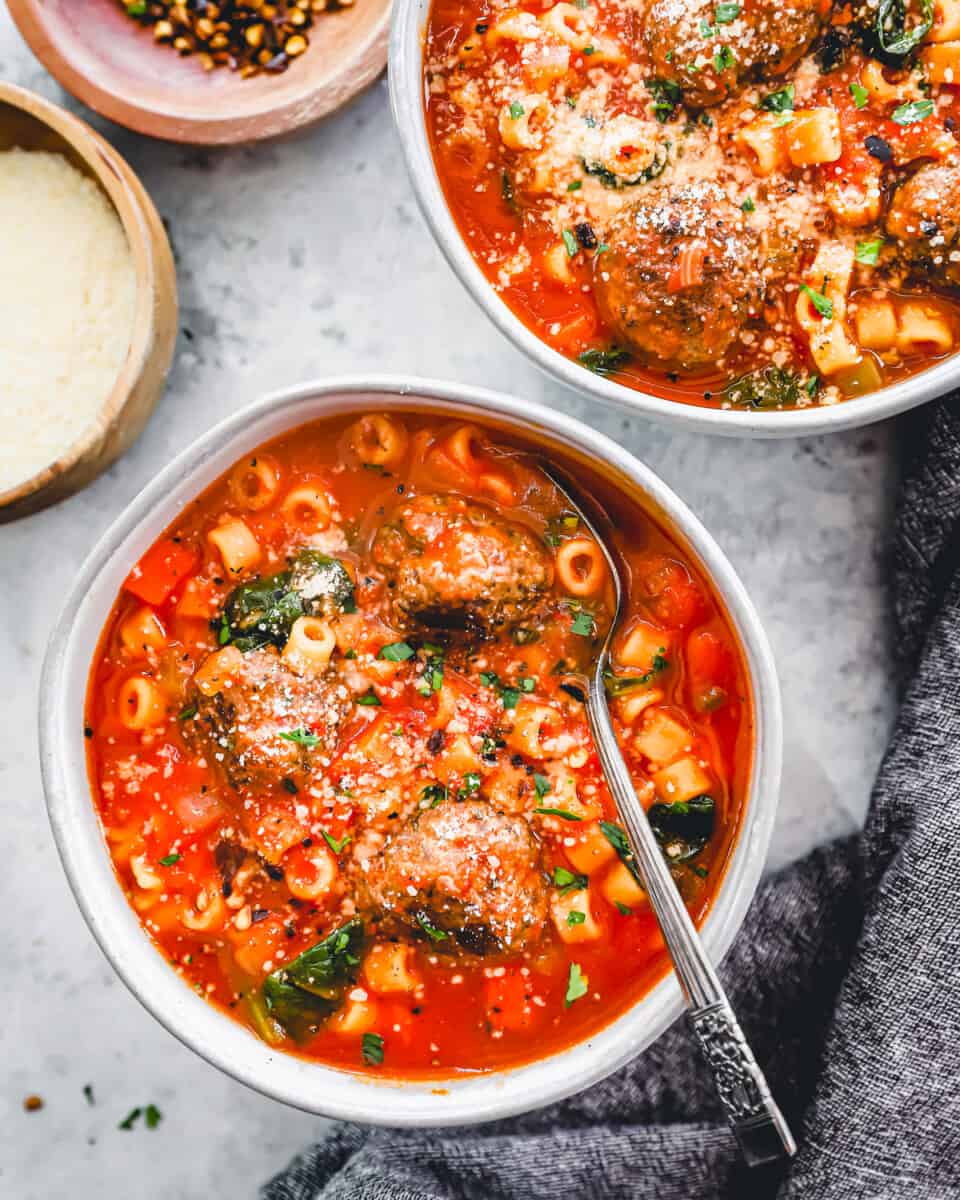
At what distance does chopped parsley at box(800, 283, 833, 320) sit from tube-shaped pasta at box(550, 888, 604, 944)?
4.86 ft

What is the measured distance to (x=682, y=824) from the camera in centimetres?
279

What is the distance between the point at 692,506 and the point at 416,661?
1.07 metres

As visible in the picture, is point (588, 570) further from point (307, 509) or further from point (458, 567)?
point (307, 509)

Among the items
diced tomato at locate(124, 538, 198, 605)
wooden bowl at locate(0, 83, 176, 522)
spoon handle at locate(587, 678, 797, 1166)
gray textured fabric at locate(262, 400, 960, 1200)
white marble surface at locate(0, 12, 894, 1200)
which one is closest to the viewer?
spoon handle at locate(587, 678, 797, 1166)

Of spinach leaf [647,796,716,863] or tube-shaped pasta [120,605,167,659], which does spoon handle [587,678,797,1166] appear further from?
tube-shaped pasta [120,605,167,659]

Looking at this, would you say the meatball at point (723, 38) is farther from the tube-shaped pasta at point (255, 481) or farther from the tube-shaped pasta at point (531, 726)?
the tube-shaped pasta at point (531, 726)

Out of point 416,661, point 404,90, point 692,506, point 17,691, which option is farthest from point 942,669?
point 17,691

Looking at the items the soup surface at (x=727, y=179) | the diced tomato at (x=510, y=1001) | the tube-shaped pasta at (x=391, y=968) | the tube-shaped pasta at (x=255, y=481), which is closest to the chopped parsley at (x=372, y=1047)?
the tube-shaped pasta at (x=391, y=968)

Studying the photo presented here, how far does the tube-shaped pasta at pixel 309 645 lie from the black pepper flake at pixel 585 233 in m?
1.11

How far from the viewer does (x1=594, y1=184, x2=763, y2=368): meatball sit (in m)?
2.66

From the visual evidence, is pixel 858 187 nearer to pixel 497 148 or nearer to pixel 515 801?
pixel 497 148

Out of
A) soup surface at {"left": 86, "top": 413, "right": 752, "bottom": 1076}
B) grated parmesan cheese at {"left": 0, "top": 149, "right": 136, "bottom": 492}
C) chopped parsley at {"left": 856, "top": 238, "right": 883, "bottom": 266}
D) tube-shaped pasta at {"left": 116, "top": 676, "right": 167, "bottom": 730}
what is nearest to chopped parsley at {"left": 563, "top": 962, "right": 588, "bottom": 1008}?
soup surface at {"left": 86, "top": 413, "right": 752, "bottom": 1076}

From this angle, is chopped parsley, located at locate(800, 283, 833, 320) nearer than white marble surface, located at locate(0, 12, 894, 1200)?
Yes

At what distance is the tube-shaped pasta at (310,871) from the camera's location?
279cm
